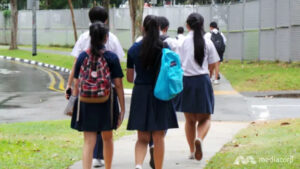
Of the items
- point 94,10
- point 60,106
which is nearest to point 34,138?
point 94,10

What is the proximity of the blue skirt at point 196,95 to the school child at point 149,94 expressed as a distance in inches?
43.4

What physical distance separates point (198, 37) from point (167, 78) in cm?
142

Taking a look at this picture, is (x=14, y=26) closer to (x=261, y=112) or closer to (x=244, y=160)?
(x=261, y=112)

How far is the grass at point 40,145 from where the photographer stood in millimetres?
7855

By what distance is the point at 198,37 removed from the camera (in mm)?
7801

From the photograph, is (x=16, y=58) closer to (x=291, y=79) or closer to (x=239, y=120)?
(x=291, y=79)

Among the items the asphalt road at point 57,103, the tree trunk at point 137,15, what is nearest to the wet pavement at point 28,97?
the asphalt road at point 57,103

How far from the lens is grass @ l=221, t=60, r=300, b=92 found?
18.4m

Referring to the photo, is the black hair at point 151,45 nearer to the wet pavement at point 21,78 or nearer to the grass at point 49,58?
the wet pavement at point 21,78

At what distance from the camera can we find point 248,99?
52.6 feet

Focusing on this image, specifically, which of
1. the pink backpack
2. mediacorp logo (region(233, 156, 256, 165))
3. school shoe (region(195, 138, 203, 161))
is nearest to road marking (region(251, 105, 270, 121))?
mediacorp logo (region(233, 156, 256, 165))

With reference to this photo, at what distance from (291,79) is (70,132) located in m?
9.83

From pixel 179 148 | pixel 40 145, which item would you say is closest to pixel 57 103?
pixel 40 145

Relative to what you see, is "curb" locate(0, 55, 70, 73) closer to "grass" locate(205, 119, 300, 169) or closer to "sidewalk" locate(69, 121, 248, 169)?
"sidewalk" locate(69, 121, 248, 169)
